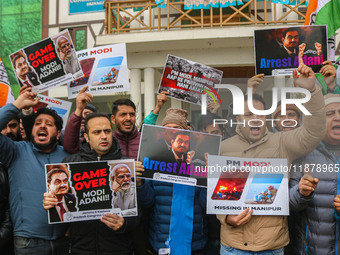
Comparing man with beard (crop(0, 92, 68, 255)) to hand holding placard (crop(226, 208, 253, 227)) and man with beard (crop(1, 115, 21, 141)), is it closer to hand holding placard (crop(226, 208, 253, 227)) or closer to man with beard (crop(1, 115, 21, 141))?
man with beard (crop(1, 115, 21, 141))

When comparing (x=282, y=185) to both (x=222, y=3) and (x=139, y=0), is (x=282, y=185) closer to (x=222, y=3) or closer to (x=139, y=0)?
(x=222, y=3)

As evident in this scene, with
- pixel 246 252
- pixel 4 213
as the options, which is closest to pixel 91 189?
pixel 4 213

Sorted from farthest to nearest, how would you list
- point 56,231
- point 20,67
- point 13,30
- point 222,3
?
point 13,30 → point 222,3 → point 20,67 → point 56,231

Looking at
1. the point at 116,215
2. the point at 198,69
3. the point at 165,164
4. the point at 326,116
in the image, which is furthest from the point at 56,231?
the point at 326,116

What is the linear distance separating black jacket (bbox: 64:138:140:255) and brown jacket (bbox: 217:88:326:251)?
2.37 feet

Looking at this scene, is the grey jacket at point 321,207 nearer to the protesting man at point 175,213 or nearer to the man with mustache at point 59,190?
the protesting man at point 175,213

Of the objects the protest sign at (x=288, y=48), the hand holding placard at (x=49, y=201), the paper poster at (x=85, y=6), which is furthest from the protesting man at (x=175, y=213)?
the paper poster at (x=85, y=6)

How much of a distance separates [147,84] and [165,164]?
584 centimetres

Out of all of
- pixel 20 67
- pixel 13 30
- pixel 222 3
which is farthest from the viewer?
pixel 13 30

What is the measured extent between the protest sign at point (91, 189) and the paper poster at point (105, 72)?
1.10m

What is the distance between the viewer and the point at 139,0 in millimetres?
7492

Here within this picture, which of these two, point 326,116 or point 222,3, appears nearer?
point 326,116

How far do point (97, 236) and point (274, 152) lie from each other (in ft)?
4.62

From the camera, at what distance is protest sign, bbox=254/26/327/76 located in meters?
2.86
